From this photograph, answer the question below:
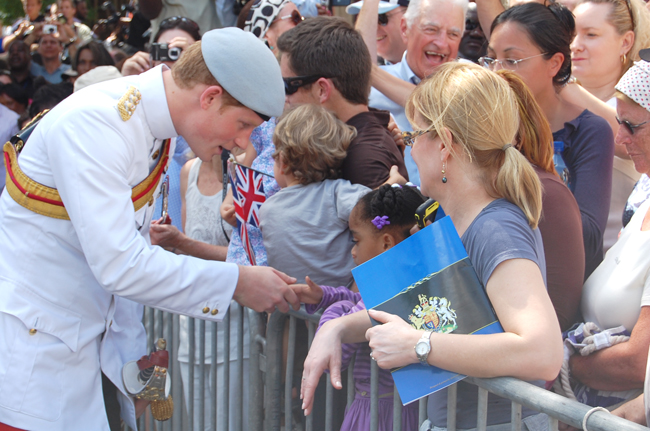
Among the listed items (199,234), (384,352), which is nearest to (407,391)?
(384,352)

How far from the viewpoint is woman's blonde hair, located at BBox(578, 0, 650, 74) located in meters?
3.37

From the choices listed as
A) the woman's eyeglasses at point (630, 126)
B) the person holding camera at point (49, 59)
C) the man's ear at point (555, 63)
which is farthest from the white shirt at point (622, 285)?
the person holding camera at point (49, 59)

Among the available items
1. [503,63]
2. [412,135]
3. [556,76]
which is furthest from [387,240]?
[556,76]

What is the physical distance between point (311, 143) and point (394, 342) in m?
1.27

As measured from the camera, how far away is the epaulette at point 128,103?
2.19 meters

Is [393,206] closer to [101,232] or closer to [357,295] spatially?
[357,295]

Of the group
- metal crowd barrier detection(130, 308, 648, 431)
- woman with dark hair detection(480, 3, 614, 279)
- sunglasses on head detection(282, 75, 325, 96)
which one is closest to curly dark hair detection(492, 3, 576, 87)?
woman with dark hair detection(480, 3, 614, 279)

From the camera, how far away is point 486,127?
1.82 metres

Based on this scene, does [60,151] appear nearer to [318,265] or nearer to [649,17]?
[318,265]

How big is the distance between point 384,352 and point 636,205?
149 centimetres

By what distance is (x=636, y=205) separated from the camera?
2.60 m

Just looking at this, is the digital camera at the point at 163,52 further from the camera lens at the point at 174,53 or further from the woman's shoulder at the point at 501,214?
the woman's shoulder at the point at 501,214

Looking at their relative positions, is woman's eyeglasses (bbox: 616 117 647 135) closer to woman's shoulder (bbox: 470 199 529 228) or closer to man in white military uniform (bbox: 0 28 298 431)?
woman's shoulder (bbox: 470 199 529 228)

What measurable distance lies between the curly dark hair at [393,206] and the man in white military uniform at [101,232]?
0.42 meters
